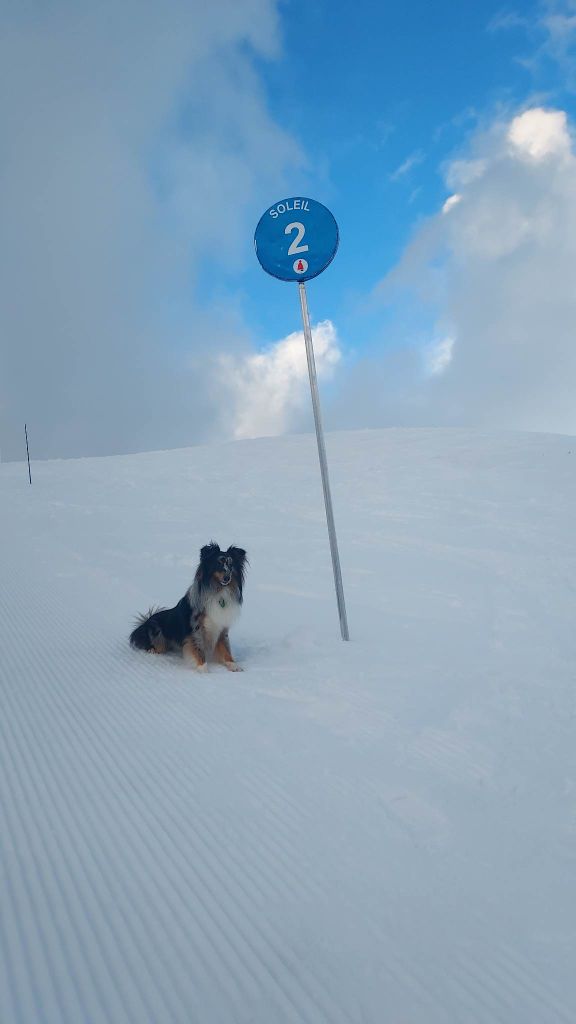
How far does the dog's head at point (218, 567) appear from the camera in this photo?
5.34m

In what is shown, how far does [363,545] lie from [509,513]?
304 cm

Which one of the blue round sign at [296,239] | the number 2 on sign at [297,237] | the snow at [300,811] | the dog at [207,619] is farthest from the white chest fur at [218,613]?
the number 2 on sign at [297,237]

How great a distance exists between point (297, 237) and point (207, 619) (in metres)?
3.77

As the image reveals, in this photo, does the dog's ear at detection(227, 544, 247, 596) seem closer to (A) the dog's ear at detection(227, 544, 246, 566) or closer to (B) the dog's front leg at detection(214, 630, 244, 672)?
(A) the dog's ear at detection(227, 544, 246, 566)

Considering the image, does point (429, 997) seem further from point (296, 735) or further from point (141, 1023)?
point (296, 735)

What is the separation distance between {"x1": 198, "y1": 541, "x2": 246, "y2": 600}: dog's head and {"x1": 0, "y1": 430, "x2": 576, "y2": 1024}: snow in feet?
2.55

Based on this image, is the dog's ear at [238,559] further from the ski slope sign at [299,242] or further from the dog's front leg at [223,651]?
the ski slope sign at [299,242]

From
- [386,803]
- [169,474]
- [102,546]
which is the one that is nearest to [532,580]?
[386,803]

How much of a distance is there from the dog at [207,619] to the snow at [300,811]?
197 millimetres

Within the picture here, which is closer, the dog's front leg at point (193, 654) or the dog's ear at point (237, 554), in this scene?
the dog's front leg at point (193, 654)

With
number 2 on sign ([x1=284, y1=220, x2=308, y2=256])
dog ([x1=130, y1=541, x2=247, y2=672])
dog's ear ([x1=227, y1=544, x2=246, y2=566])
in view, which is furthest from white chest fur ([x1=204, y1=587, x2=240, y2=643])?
number 2 on sign ([x1=284, y1=220, x2=308, y2=256])

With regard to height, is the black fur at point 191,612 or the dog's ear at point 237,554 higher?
the dog's ear at point 237,554

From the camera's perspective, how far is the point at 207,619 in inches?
212

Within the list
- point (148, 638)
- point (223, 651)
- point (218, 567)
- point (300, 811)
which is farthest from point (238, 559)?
point (300, 811)
